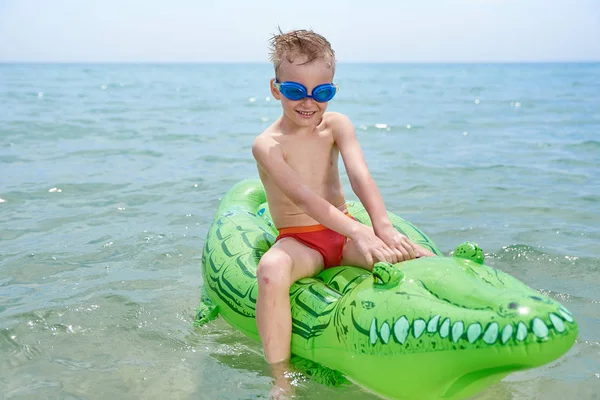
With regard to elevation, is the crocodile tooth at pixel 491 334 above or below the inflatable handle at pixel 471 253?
below

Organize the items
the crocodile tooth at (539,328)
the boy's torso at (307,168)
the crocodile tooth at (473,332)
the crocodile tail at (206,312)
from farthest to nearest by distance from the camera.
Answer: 1. the crocodile tail at (206,312)
2. the boy's torso at (307,168)
3. the crocodile tooth at (473,332)
4. the crocodile tooth at (539,328)

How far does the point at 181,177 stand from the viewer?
7543 millimetres

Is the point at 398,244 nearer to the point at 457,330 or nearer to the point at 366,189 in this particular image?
the point at 366,189

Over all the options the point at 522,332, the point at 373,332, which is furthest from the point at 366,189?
the point at 522,332

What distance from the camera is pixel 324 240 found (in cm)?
302

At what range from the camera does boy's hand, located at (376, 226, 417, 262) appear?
2750mm

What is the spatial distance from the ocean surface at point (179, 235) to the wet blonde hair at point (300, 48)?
4.40 ft

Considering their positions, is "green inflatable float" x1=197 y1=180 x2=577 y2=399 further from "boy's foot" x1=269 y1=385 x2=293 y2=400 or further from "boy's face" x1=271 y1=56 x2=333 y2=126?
"boy's face" x1=271 y1=56 x2=333 y2=126

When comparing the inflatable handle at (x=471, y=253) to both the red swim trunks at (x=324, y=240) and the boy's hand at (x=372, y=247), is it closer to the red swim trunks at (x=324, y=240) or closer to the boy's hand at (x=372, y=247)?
the boy's hand at (x=372, y=247)

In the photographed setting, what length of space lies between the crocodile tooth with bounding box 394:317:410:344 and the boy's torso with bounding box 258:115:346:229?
33.7 inches

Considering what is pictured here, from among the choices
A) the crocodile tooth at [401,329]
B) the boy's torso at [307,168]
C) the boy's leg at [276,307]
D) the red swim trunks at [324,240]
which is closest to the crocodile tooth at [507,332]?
the crocodile tooth at [401,329]

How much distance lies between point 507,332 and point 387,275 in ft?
1.75

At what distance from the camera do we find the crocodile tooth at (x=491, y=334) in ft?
6.73

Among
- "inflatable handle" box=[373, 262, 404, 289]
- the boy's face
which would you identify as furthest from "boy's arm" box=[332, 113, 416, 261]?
"inflatable handle" box=[373, 262, 404, 289]
